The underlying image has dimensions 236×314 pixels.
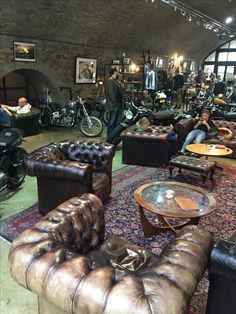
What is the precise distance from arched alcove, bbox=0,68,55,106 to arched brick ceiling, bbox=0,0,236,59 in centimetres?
146

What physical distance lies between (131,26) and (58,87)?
359cm

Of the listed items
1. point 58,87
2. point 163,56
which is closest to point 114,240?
point 58,87

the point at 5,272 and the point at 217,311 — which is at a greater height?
the point at 217,311

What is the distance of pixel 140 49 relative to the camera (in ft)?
40.7

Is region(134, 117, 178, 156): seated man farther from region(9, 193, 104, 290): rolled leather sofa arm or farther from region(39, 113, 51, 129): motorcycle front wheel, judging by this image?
region(39, 113, 51, 129): motorcycle front wheel

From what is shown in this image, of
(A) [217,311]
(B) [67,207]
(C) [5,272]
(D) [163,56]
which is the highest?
(D) [163,56]

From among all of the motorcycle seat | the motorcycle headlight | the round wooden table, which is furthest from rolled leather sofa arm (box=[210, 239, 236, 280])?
the motorcycle headlight

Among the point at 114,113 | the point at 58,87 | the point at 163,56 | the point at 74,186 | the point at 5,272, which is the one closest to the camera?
the point at 5,272

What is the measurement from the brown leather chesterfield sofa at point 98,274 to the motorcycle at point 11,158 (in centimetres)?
217

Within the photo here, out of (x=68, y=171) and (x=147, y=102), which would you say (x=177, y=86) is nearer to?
(x=147, y=102)

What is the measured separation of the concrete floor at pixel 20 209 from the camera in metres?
2.13

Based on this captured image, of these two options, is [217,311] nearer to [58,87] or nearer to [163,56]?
[58,87]

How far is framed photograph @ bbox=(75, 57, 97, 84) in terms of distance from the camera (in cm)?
988

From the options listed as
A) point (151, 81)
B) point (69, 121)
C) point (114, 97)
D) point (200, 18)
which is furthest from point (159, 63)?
point (114, 97)
